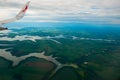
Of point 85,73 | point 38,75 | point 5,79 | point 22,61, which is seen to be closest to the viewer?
point 5,79

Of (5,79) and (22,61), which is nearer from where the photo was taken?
(5,79)

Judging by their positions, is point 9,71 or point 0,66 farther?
point 0,66

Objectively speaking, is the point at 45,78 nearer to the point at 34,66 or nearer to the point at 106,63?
the point at 34,66

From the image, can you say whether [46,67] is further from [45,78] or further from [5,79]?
[5,79]

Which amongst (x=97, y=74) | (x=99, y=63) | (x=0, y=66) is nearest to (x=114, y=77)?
(x=97, y=74)

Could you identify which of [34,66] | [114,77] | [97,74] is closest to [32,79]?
[34,66]

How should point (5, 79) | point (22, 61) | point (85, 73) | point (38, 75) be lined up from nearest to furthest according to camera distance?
1. point (5, 79)
2. point (38, 75)
3. point (85, 73)
4. point (22, 61)

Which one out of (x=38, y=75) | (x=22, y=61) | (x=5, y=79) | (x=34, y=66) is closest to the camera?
(x=5, y=79)

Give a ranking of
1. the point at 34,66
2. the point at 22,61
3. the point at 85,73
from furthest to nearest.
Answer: the point at 22,61 → the point at 34,66 → the point at 85,73
